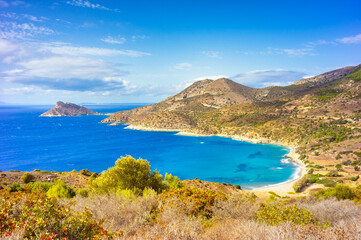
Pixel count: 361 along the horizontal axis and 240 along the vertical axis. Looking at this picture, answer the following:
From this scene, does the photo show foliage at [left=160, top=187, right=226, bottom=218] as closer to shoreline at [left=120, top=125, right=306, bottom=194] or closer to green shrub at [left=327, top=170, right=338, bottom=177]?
shoreline at [left=120, top=125, right=306, bottom=194]

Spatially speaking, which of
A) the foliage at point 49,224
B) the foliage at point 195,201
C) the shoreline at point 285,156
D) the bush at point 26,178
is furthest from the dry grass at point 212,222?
the shoreline at point 285,156

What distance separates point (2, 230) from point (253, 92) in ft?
671

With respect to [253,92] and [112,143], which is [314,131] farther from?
[253,92]

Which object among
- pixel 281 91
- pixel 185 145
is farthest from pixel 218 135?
pixel 281 91

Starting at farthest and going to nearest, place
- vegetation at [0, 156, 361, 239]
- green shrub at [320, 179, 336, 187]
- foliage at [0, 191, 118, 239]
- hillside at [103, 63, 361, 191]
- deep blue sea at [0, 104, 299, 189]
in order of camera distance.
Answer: deep blue sea at [0, 104, 299, 189], hillside at [103, 63, 361, 191], green shrub at [320, 179, 336, 187], vegetation at [0, 156, 361, 239], foliage at [0, 191, 118, 239]

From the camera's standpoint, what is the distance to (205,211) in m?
11.2

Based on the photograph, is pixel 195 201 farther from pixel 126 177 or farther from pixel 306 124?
pixel 306 124

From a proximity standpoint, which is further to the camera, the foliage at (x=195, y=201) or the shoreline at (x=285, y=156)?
the shoreline at (x=285, y=156)

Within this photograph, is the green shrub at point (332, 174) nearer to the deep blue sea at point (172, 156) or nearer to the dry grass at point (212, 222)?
the deep blue sea at point (172, 156)

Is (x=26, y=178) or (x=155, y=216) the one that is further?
(x=26, y=178)

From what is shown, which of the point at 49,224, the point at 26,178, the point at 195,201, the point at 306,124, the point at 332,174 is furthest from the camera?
the point at 306,124

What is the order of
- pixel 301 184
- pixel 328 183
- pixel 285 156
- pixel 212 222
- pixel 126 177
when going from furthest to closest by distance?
pixel 285 156
pixel 301 184
pixel 328 183
pixel 126 177
pixel 212 222

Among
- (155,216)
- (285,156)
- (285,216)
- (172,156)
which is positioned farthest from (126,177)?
(285,156)

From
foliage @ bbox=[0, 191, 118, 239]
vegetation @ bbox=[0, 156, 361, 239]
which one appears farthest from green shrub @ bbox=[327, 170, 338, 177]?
foliage @ bbox=[0, 191, 118, 239]
